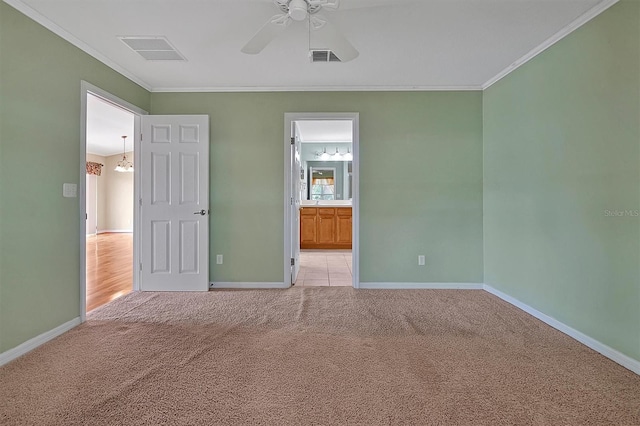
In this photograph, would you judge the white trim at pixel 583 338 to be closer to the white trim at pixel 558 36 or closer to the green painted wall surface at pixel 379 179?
the green painted wall surface at pixel 379 179

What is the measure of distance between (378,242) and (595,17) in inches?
101

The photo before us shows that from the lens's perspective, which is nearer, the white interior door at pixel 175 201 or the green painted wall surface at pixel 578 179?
the green painted wall surface at pixel 578 179

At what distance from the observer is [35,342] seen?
7.15 ft

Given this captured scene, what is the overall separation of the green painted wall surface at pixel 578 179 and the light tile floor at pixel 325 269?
1.93 metres

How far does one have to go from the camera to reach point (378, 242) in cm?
363

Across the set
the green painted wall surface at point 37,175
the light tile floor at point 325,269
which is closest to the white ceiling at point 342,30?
the green painted wall surface at point 37,175

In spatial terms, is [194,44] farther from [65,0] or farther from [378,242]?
[378,242]

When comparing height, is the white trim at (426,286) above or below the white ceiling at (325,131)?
below

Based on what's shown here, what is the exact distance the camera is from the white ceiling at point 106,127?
508 centimetres

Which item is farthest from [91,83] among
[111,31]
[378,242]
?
[378,242]

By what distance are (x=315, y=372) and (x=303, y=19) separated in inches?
83.5

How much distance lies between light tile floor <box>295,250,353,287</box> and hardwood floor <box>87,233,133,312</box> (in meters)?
2.08

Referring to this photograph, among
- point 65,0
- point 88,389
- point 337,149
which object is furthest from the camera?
point 337,149

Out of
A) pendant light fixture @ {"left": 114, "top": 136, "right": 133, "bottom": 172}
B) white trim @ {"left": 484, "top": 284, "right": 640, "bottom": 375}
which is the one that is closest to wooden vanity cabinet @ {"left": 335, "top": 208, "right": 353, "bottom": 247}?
white trim @ {"left": 484, "top": 284, "right": 640, "bottom": 375}
